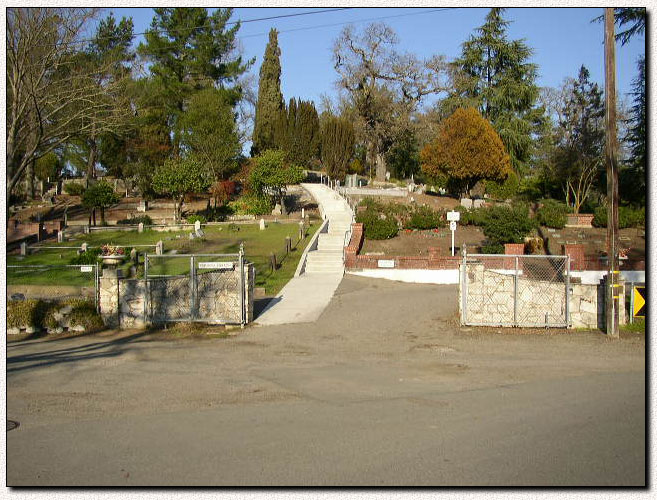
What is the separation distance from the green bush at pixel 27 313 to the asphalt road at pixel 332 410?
157 centimetres

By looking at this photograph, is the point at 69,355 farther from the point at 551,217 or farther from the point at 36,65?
the point at 551,217

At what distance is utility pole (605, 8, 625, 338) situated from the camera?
1424 centimetres

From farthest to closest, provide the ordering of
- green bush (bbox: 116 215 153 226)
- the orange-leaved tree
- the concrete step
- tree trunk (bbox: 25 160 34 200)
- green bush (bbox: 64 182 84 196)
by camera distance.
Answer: green bush (bbox: 64 182 84 196)
tree trunk (bbox: 25 160 34 200)
the orange-leaved tree
green bush (bbox: 116 215 153 226)
the concrete step

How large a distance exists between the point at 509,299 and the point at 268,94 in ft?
176

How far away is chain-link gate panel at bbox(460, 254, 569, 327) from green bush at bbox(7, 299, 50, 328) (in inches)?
422

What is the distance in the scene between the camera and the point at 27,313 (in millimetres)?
16719

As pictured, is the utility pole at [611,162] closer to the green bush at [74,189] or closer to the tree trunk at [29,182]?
the tree trunk at [29,182]

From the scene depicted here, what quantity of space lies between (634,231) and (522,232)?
7.58 meters

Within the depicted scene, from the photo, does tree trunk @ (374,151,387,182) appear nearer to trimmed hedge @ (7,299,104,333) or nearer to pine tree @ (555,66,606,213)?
pine tree @ (555,66,606,213)

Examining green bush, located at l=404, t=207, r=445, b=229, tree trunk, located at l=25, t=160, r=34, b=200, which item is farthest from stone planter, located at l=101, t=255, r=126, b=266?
tree trunk, located at l=25, t=160, r=34, b=200

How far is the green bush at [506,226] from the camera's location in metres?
28.9

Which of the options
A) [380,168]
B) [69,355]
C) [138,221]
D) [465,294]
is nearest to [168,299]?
[69,355]


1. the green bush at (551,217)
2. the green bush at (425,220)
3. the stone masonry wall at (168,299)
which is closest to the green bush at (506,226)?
the green bush at (425,220)

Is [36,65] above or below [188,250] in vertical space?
above
